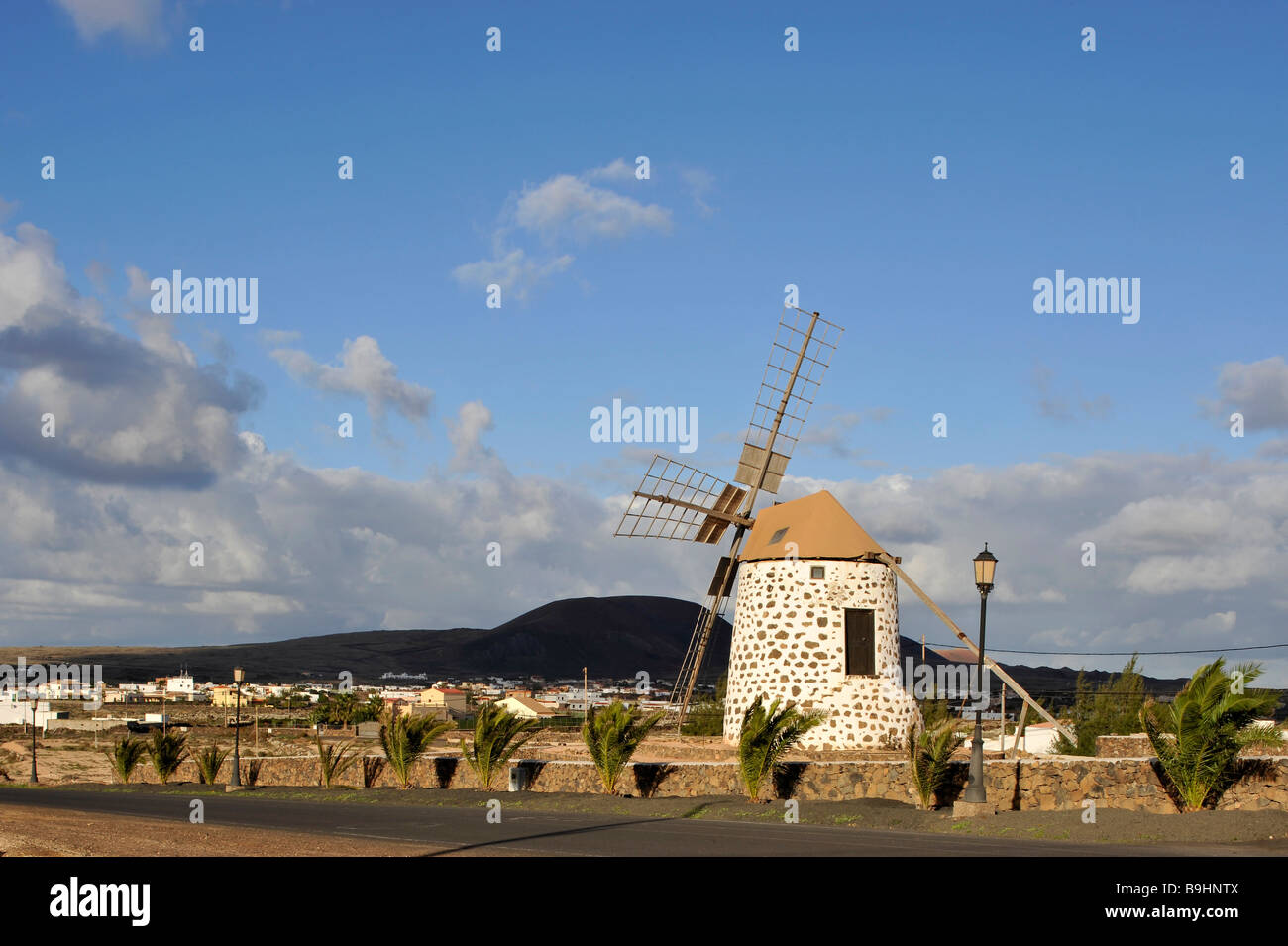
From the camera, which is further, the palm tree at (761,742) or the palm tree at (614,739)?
the palm tree at (614,739)

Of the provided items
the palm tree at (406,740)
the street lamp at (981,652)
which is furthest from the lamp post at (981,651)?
the palm tree at (406,740)

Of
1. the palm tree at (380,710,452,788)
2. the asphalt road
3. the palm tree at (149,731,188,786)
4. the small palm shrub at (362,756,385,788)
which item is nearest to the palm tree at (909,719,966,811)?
the asphalt road

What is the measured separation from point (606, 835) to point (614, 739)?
5.98 m

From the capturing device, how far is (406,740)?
25.3 metres

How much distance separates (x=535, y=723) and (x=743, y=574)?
23.0 ft

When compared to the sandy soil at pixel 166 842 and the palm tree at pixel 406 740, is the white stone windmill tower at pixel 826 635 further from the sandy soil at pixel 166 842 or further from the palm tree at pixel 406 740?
the sandy soil at pixel 166 842

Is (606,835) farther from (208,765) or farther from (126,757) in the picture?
(126,757)

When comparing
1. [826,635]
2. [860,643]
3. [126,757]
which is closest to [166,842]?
[826,635]

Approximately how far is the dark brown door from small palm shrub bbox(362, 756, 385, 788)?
10.7 metres

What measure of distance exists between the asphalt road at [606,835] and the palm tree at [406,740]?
3.30m

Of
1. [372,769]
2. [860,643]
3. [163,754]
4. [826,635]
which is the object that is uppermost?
[826,635]

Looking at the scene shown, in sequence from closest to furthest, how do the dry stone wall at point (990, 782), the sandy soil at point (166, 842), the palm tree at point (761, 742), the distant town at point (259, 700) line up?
the sandy soil at point (166, 842), the dry stone wall at point (990, 782), the palm tree at point (761, 742), the distant town at point (259, 700)

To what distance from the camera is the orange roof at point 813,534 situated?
90.9 ft

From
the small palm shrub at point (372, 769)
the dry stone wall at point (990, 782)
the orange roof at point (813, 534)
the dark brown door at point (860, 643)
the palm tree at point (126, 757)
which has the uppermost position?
the orange roof at point (813, 534)
